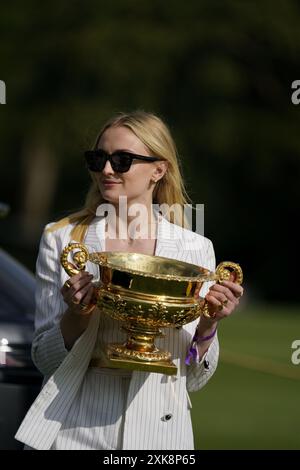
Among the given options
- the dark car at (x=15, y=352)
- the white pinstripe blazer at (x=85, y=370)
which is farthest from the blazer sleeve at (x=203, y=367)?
the dark car at (x=15, y=352)

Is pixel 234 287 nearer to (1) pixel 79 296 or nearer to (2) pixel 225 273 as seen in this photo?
(2) pixel 225 273

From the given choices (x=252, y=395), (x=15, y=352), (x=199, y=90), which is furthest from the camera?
(x=199, y=90)

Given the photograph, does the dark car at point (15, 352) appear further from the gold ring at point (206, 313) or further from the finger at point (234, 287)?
the finger at point (234, 287)

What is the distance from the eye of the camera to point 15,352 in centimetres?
484

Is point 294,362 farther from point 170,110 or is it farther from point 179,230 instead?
point 170,110

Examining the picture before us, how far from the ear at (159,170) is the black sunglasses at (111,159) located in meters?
0.15

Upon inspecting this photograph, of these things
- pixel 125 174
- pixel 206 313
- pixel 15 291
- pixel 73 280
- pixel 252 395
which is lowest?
pixel 252 395

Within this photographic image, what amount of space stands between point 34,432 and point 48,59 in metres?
28.5

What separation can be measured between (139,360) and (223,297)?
0.32m

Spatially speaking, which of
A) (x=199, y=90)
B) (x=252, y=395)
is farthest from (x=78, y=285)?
(x=199, y=90)

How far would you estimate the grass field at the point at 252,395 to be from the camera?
7.50 meters

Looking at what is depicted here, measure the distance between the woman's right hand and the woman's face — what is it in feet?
1.32

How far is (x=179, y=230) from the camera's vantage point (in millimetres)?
4098

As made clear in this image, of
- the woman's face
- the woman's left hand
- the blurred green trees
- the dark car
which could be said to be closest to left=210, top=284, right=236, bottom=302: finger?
the woman's left hand
